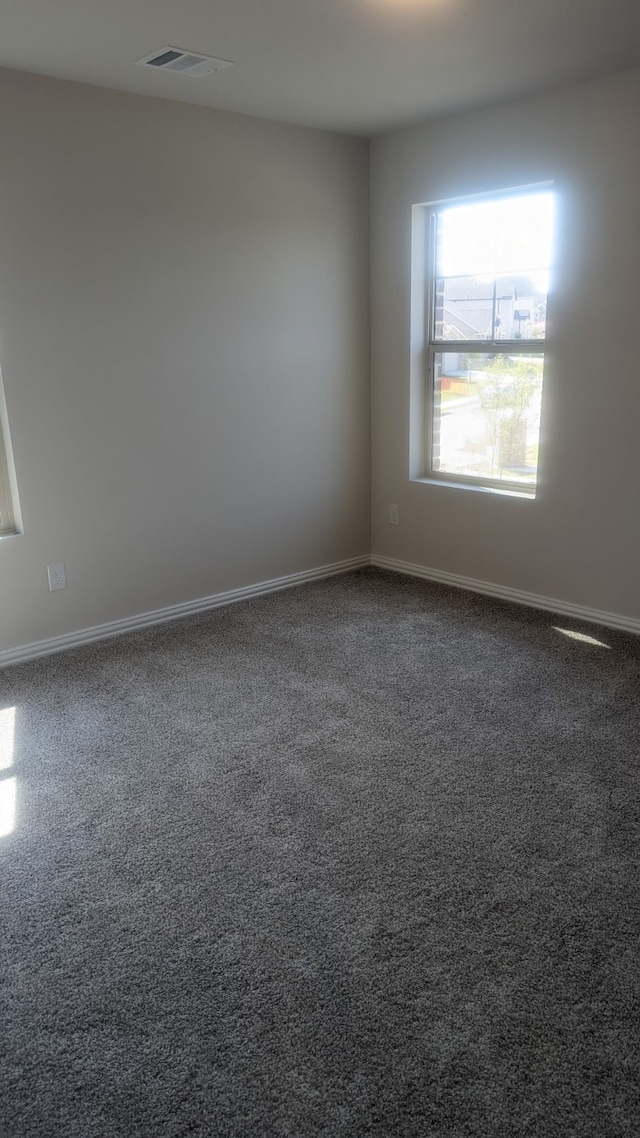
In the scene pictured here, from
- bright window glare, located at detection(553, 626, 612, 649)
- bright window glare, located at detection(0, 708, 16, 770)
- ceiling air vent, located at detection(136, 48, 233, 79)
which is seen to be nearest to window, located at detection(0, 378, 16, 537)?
bright window glare, located at detection(0, 708, 16, 770)

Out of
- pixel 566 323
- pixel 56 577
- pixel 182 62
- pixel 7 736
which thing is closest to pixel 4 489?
pixel 56 577

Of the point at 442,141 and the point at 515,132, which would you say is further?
the point at 442,141

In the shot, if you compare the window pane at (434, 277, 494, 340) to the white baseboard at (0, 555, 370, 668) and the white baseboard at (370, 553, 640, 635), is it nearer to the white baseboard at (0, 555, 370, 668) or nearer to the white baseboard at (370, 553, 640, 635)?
the white baseboard at (370, 553, 640, 635)

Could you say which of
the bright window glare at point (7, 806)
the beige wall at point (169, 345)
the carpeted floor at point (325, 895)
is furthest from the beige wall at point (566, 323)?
the bright window glare at point (7, 806)

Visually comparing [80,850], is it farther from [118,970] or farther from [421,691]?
[421,691]

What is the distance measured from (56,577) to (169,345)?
117 centimetres

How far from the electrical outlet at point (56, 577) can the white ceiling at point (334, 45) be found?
6.40 ft

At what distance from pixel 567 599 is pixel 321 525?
142 centimetres

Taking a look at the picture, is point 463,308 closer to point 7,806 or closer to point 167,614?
point 167,614

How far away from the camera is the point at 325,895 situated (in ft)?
7.04

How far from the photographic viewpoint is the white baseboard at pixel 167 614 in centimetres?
369

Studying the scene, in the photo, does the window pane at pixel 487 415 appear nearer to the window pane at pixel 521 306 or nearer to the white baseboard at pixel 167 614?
the window pane at pixel 521 306

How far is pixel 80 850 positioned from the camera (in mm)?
2352

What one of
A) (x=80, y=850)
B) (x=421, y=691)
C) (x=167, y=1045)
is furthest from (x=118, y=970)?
(x=421, y=691)
